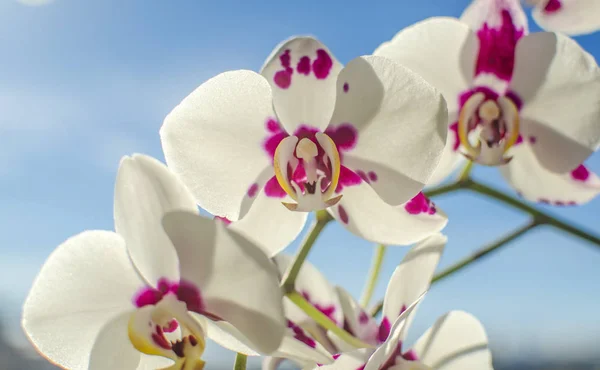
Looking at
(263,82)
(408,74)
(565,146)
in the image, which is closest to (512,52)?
(565,146)

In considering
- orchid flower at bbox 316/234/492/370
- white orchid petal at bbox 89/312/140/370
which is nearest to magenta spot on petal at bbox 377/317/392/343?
orchid flower at bbox 316/234/492/370

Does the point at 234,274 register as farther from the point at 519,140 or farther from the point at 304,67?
the point at 519,140

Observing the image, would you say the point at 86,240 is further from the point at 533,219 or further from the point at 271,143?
the point at 533,219

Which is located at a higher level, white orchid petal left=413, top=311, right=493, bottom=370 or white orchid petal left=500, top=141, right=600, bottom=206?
white orchid petal left=500, top=141, right=600, bottom=206

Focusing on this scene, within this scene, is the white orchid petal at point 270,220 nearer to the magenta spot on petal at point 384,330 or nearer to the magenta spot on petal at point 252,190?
the magenta spot on petal at point 252,190

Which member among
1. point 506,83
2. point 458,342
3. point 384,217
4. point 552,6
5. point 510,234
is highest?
point 552,6

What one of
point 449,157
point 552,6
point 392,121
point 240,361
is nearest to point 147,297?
point 240,361

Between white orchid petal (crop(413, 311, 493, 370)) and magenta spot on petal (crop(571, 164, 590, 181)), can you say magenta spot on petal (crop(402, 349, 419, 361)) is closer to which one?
white orchid petal (crop(413, 311, 493, 370))
